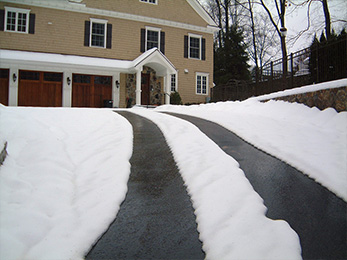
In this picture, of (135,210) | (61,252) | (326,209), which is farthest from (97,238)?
(326,209)

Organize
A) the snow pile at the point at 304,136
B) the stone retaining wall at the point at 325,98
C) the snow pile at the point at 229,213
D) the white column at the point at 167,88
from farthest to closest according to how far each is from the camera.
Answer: the white column at the point at 167,88 → the stone retaining wall at the point at 325,98 → the snow pile at the point at 304,136 → the snow pile at the point at 229,213

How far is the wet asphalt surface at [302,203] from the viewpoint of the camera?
2.37m

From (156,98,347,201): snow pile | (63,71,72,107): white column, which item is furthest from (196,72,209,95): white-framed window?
(156,98,347,201): snow pile

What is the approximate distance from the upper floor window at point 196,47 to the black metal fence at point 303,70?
494 centimetres

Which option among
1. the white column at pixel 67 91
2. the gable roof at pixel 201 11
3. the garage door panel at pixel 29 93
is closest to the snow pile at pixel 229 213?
the white column at pixel 67 91

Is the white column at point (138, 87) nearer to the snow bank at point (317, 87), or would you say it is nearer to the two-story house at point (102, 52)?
the two-story house at point (102, 52)

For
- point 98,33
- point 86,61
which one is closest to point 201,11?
point 98,33

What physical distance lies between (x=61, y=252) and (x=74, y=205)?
2.33ft

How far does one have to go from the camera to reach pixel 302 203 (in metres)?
3.00

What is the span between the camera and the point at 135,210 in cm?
289

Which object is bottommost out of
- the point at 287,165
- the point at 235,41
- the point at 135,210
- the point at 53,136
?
the point at 135,210

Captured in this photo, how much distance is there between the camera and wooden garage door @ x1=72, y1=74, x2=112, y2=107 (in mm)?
15180

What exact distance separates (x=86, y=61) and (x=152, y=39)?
464 centimetres

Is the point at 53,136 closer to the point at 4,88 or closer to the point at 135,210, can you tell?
the point at 135,210
